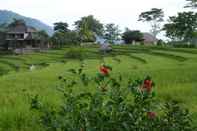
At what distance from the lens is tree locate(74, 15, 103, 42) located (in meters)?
70.2

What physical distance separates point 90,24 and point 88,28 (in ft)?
6.00

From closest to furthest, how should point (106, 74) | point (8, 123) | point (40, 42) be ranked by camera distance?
point (106, 74), point (8, 123), point (40, 42)

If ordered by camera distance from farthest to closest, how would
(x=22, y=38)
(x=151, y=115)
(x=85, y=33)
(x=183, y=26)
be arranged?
(x=85, y=33), (x=22, y=38), (x=183, y=26), (x=151, y=115)

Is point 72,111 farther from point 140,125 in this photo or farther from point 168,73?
point 168,73

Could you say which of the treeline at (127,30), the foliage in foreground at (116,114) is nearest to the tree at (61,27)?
the treeline at (127,30)

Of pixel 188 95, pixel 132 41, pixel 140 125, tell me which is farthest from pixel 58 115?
pixel 132 41

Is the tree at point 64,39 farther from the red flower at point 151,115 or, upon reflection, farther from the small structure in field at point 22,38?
the red flower at point 151,115

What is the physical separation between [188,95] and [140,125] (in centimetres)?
468

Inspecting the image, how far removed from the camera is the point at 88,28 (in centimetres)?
7456

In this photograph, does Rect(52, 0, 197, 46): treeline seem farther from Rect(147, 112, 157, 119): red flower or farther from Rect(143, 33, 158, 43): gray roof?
Rect(147, 112, 157, 119): red flower

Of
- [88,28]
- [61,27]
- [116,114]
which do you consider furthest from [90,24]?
[116,114]

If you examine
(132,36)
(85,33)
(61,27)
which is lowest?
(132,36)

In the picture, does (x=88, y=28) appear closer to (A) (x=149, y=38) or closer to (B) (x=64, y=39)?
(B) (x=64, y=39)

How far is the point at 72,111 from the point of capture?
4074mm
